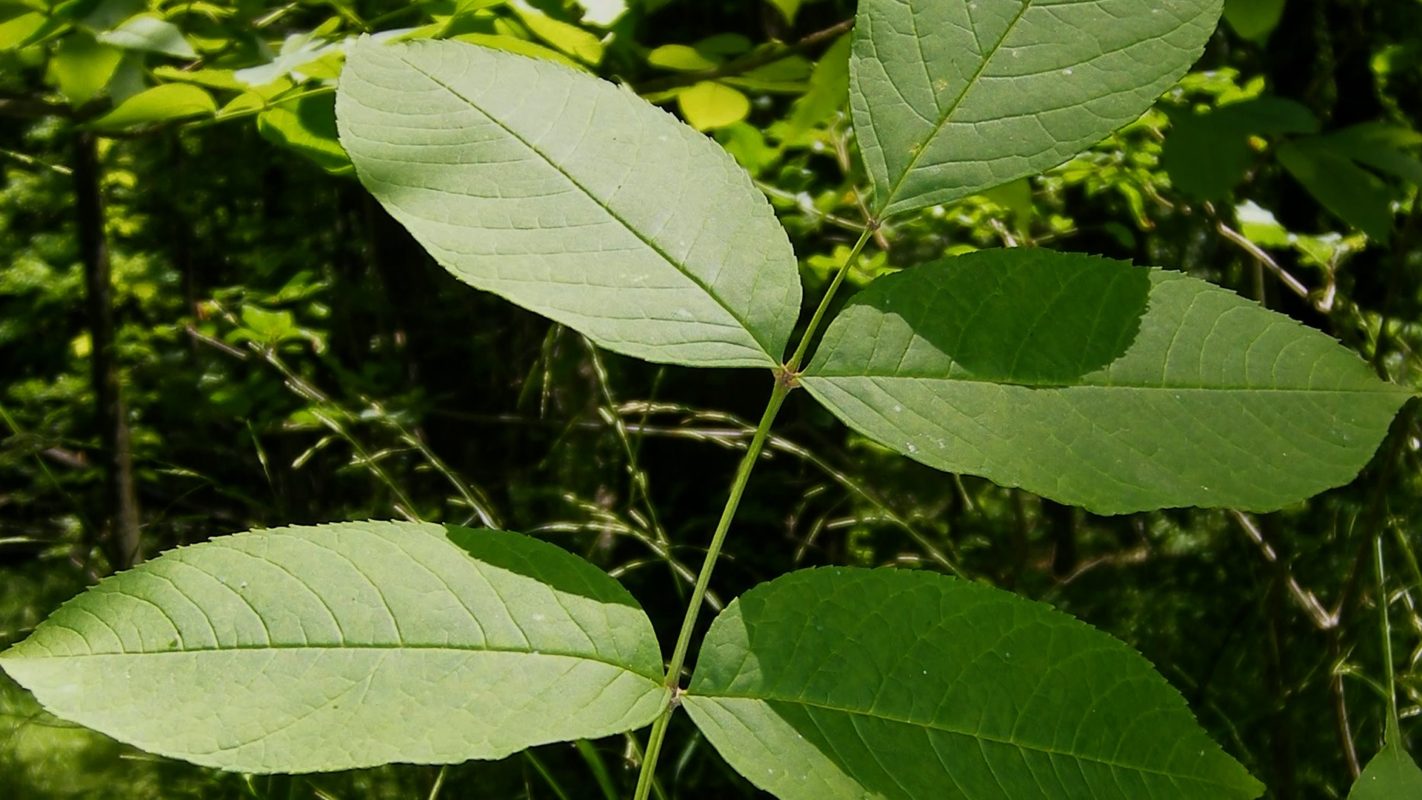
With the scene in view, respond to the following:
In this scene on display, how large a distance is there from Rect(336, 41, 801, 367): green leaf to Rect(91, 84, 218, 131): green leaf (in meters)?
0.49

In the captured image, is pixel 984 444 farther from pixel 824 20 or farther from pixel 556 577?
pixel 824 20

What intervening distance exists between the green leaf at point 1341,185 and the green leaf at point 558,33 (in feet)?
2.41

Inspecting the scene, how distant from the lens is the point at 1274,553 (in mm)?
1608

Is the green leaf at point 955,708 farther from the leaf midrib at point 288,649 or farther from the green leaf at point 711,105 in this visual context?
the green leaf at point 711,105

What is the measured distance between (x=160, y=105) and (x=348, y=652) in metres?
0.67

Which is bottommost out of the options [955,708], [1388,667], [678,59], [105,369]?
[105,369]

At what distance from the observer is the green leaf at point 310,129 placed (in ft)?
2.51

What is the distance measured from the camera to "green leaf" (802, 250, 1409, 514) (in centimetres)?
39

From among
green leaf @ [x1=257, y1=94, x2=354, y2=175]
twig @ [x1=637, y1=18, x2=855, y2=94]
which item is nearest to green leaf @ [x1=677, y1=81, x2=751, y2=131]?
twig @ [x1=637, y1=18, x2=855, y2=94]

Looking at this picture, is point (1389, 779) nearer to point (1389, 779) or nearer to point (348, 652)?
point (1389, 779)

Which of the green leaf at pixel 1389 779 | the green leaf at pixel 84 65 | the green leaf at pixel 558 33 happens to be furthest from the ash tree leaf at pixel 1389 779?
the green leaf at pixel 84 65

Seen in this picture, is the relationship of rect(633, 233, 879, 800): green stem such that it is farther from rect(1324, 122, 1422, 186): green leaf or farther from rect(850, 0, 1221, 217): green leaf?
rect(1324, 122, 1422, 186): green leaf

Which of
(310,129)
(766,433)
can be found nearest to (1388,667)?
(766,433)

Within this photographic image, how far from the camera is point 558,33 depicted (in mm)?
941
